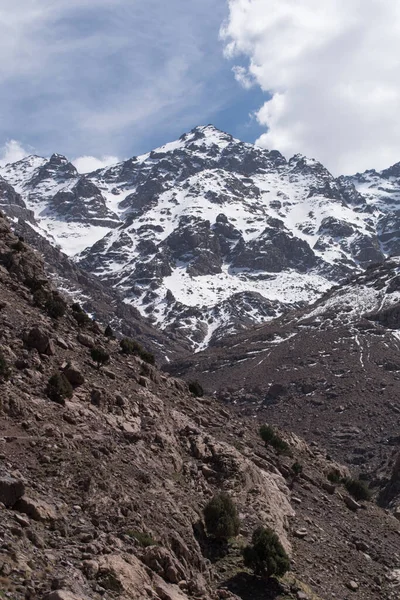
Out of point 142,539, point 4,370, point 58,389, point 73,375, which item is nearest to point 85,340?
point 73,375

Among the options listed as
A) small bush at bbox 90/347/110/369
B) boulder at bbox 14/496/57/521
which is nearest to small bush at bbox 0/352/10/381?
boulder at bbox 14/496/57/521

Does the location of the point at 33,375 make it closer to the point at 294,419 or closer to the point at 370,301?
the point at 294,419

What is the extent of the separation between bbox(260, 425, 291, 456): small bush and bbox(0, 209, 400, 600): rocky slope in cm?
99

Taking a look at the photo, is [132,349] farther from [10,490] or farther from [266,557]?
[10,490]

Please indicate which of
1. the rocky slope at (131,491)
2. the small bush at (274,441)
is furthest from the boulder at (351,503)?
the small bush at (274,441)

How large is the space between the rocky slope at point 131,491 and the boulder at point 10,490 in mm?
39

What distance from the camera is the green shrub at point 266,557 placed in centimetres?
2131

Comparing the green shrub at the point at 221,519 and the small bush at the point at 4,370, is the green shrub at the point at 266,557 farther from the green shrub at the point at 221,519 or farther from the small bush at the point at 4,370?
the small bush at the point at 4,370

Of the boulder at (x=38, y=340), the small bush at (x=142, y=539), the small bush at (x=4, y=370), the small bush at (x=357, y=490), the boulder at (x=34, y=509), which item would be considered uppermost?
the small bush at (x=357, y=490)

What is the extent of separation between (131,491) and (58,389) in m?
5.96

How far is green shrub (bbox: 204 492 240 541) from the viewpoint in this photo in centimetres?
2223

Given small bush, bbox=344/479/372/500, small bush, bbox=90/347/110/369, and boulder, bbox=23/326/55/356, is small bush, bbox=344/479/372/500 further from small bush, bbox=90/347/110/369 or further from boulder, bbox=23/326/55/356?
boulder, bbox=23/326/55/356

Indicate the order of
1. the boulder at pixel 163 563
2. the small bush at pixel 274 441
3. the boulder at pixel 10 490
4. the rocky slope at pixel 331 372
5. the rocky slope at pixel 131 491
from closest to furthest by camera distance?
1. the rocky slope at pixel 131 491
2. the boulder at pixel 10 490
3. the boulder at pixel 163 563
4. the small bush at pixel 274 441
5. the rocky slope at pixel 331 372

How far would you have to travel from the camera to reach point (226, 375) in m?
125
